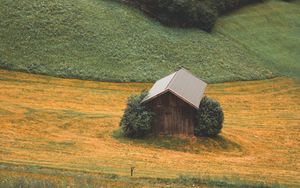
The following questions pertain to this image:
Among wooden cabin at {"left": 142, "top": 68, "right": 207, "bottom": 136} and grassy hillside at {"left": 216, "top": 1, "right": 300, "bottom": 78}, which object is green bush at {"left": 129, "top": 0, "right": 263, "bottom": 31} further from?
wooden cabin at {"left": 142, "top": 68, "right": 207, "bottom": 136}

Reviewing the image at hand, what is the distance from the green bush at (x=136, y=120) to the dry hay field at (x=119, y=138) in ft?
2.75

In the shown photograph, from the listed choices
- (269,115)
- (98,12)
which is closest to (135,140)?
(269,115)

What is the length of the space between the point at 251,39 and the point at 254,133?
3527 centimetres

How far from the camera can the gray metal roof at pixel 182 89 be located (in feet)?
137

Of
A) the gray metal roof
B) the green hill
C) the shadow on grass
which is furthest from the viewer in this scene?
the green hill

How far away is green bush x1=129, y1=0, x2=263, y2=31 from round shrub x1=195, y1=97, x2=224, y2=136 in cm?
3591

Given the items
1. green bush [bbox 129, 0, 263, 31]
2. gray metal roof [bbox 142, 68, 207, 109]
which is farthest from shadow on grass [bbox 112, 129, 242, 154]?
green bush [bbox 129, 0, 263, 31]

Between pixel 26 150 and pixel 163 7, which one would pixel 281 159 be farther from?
pixel 163 7

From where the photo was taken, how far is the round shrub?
138 ft

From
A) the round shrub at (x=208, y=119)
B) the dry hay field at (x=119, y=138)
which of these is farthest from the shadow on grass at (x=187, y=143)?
the round shrub at (x=208, y=119)

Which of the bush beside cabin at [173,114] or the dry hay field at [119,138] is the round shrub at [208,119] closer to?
the bush beside cabin at [173,114]

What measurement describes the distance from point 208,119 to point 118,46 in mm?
29072

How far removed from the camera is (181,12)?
3100 inches

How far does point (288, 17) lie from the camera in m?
89.4
